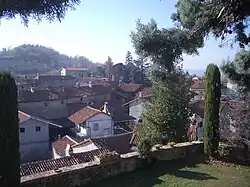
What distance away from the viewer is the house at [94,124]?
99.5 feet

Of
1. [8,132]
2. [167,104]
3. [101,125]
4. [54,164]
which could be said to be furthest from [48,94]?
[8,132]

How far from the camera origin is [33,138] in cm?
2927

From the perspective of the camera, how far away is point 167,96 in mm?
15492

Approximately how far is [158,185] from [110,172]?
1.79 metres

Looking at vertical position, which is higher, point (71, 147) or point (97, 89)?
point (97, 89)

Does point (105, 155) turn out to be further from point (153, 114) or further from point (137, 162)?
point (153, 114)

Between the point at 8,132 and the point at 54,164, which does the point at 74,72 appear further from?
the point at 8,132

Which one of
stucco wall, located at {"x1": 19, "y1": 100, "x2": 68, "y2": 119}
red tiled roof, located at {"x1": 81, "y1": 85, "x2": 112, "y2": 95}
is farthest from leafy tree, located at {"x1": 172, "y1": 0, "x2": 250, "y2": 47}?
red tiled roof, located at {"x1": 81, "y1": 85, "x2": 112, "y2": 95}

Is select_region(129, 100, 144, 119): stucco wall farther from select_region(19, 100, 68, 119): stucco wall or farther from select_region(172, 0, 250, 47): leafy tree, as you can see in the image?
select_region(172, 0, 250, 47): leafy tree

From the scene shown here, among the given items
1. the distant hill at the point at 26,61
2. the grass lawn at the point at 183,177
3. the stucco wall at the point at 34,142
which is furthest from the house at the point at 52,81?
the grass lawn at the point at 183,177

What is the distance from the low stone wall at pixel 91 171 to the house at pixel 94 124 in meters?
18.4

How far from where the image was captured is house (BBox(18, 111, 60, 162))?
2853 cm

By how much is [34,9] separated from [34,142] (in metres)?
24.3

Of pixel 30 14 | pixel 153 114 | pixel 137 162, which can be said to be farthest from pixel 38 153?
pixel 30 14
